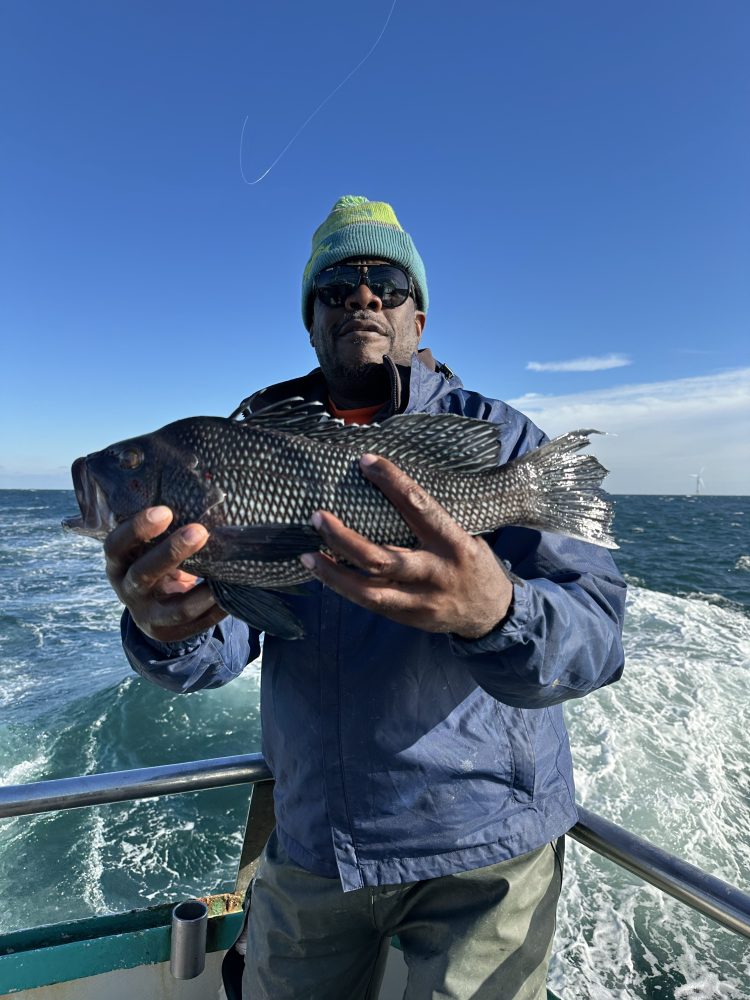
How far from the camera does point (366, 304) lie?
131 inches

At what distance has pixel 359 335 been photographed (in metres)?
3.23

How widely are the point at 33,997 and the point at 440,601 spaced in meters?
2.92

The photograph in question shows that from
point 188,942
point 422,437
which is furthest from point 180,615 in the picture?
point 188,942

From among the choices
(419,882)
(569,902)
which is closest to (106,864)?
(569,902)

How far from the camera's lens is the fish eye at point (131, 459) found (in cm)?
263

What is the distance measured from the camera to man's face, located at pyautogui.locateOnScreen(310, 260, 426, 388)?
3.23 m

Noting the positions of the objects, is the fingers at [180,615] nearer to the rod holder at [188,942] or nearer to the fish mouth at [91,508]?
the fish mouth at [91,508]

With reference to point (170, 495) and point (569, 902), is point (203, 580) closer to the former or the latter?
point (170, 495)

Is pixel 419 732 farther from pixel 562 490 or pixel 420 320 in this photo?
pixel 420 320

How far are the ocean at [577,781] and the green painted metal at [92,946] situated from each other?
13.3 ft

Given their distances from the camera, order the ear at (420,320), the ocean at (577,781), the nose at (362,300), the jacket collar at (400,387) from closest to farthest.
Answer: the jacket collar at (400,387) → the nose at (362,300) → the ear at (420,320) → the ocean at (577,781)

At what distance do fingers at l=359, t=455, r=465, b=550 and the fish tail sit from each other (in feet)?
2.15

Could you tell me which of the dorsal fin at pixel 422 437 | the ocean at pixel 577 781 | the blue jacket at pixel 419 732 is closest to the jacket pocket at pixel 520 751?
the blue jacket at pixel 419 732

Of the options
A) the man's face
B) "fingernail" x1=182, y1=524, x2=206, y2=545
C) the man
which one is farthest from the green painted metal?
the man's face
